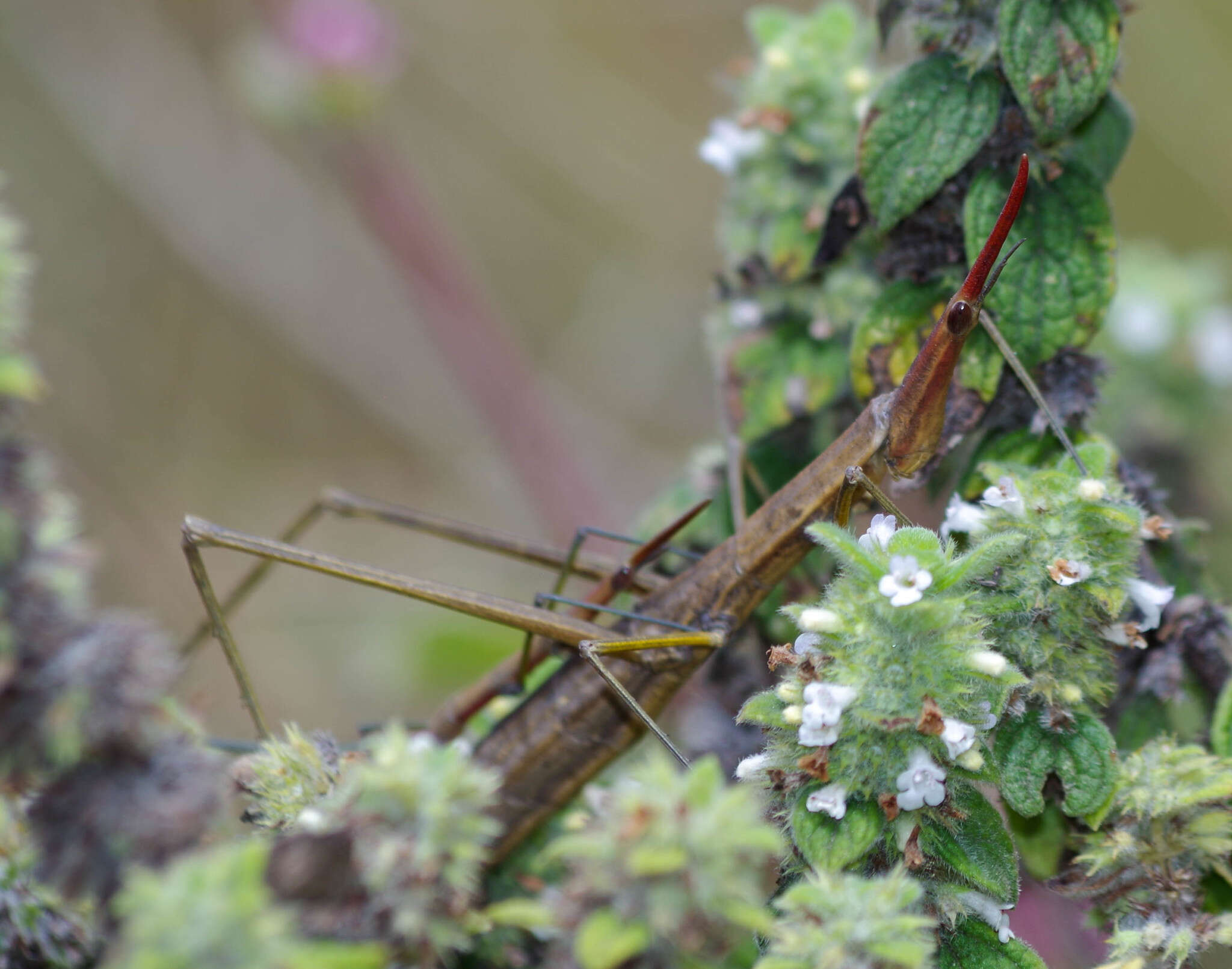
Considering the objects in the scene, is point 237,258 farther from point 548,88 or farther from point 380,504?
point 380,504

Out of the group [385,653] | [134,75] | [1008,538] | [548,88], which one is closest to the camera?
[1008,538]

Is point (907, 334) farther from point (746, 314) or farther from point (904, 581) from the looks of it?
point (904, 581)

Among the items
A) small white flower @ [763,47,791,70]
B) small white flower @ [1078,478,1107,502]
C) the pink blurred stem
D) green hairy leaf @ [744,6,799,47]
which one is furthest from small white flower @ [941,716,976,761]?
the pink blurred stem

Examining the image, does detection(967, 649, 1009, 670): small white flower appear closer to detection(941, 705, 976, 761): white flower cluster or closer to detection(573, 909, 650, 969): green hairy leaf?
detection(941, 705, 976, 761): white flower cluster

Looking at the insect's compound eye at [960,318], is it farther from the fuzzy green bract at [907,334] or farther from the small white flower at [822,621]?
the small white flower at [822,621]

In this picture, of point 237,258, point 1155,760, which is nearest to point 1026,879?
point 1155,760

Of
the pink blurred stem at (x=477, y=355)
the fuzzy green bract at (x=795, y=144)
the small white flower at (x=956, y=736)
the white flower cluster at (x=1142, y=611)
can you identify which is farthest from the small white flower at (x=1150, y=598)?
the pink blurred stem at (x=477, y=355)
